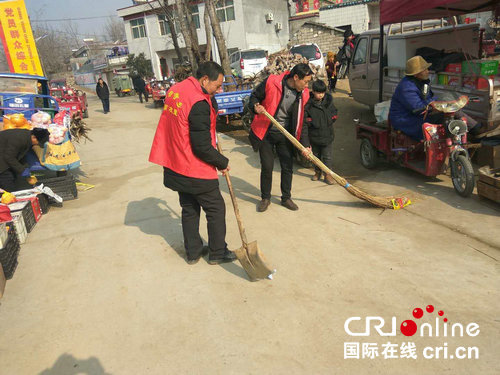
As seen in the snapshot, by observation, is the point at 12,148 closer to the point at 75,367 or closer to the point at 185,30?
the point at 75,367

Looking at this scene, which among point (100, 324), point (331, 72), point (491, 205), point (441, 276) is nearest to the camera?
point (100, 324)

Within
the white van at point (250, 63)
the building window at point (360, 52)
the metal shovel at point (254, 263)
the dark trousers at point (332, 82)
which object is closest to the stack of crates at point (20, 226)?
the metal shovel at point (254, 263)

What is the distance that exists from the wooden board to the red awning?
7.24 ft

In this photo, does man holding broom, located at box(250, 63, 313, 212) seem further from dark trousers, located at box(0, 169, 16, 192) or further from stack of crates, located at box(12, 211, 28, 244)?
dark trousers, located at box(0, 169, 16, 192)

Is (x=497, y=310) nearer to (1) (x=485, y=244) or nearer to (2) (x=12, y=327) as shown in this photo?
(1) (x=485, y=244)

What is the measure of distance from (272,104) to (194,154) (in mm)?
1636

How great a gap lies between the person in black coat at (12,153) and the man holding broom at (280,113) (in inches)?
125

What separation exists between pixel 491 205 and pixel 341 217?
175 cm

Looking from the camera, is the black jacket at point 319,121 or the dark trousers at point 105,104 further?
the dark trousers at point 105,104

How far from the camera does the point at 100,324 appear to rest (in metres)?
2.92

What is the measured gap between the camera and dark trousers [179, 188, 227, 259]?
3498 mm

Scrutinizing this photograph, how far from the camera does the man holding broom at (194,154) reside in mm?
3182

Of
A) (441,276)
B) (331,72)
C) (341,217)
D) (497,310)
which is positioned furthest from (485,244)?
(331,72)

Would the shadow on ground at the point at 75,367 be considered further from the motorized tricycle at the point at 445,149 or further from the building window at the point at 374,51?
the building window at the point at 374,51
